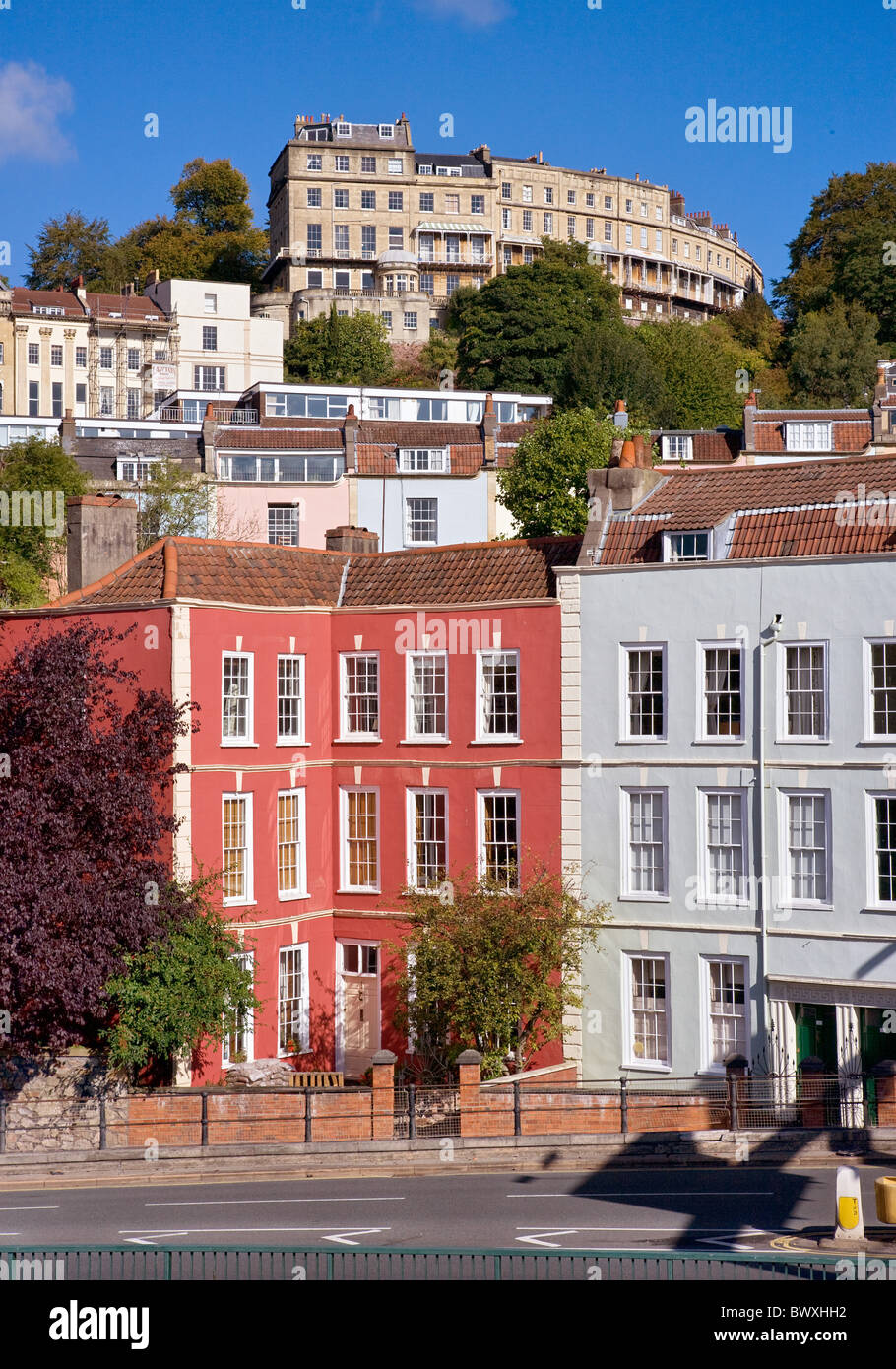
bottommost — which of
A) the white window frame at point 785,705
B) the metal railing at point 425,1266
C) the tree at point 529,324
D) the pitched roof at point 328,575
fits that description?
the metal railing at point 425,1266

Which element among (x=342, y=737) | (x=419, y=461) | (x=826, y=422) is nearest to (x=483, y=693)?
(x=342, y=737)

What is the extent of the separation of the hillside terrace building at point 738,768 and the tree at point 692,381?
53640 millimetres

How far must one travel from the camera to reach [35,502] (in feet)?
228

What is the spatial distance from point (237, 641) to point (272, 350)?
83.8 m

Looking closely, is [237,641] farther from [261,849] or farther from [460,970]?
[460,970]

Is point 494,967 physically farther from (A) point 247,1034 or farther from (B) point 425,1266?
(B) point 425,1266

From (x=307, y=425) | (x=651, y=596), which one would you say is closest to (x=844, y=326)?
(x=307, y=425)

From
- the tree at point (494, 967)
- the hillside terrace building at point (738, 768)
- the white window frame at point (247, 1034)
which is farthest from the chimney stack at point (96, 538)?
the tree at point (494, 967)

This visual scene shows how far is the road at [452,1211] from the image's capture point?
23047 mm

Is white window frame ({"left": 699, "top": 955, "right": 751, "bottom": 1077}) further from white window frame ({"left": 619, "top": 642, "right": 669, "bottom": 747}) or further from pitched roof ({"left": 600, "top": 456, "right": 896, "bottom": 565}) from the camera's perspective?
pitched roof ({"left": 600, "top": 456, "right": 896, "bottom": 565})

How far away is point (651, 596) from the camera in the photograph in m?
35.6

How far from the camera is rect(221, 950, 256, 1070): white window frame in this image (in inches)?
1366

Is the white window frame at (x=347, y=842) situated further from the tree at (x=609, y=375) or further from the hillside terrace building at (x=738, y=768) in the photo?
the tree at (x=609, y=375)

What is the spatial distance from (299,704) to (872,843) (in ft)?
43.8
